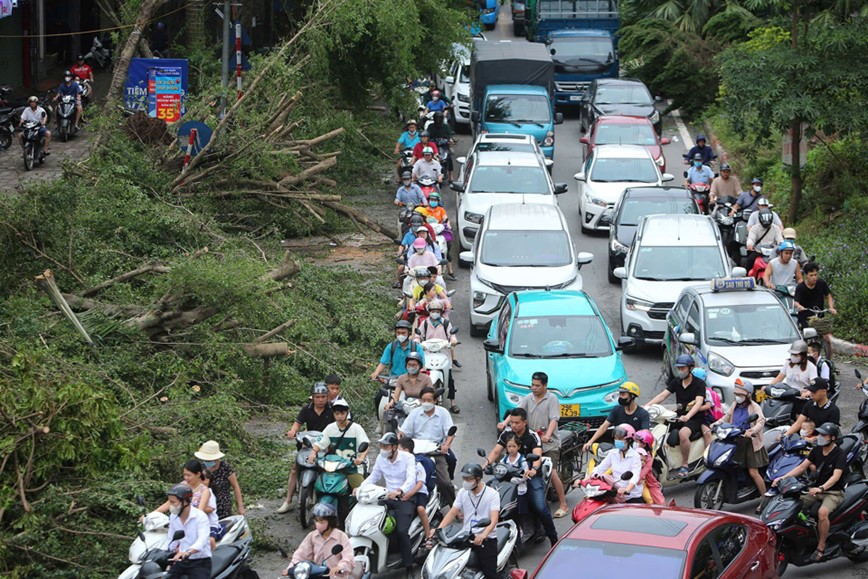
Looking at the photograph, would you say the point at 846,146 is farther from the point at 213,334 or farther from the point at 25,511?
the point at 25,511

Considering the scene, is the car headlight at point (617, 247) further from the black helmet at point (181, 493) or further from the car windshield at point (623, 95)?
the black helmet at point (181, 493)

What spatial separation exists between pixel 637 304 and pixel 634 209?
4.31m

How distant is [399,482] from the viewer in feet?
40.5

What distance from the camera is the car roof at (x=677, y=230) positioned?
21.1 m

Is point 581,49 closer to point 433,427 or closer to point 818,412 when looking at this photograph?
point 818,412

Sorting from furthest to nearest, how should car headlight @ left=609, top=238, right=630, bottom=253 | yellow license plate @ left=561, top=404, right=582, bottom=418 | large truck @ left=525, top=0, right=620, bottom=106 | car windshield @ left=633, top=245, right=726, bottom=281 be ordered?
large truck @ left=525, top=0, right=620, bottom=106, car headlight @ left=609, top=238, right=630, bottom=253, car windshield @ left=633, top=245, right=726, bottom=281, yellow license plate @ left=561, top=404, right=582, bottom=418

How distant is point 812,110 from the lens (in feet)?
76.4

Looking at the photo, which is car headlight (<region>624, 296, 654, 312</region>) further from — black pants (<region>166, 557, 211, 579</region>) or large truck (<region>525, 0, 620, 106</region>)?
large truck (<region>525, 0, 620, 106</region>)

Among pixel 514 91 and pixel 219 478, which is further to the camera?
pixel 514 91

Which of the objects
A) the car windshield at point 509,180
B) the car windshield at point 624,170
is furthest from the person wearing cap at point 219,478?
Answer: the car windshield at point 624,170

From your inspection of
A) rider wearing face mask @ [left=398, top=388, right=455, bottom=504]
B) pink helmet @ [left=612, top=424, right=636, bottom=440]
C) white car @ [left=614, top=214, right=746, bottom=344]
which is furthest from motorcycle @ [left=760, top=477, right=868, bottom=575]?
white car @ [left=614, top=214, right=746, bottom=344]

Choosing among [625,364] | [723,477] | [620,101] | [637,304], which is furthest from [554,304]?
[620,101]

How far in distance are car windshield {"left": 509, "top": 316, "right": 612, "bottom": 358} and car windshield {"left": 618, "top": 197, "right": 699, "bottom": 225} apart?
6.76 meters

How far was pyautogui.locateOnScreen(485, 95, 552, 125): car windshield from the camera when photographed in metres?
32.4
